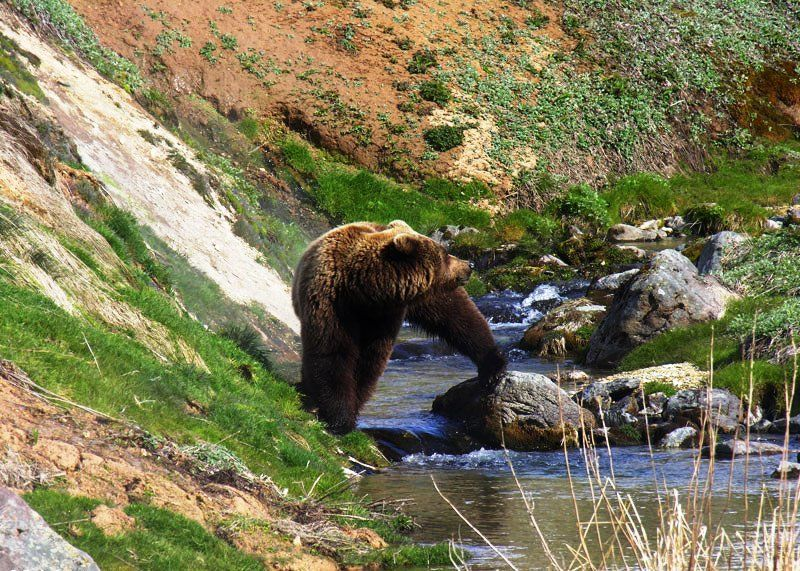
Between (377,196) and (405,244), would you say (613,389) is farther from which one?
(377,196)

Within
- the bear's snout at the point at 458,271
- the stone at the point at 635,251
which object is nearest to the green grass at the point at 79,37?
the stone at the point at 635,251

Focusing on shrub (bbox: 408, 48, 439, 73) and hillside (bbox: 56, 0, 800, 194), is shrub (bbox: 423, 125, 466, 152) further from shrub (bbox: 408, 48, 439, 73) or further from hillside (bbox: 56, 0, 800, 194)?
shrub (bbox: 408, 48, 439, 73)

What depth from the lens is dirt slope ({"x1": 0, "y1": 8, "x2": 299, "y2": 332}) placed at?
1538cm

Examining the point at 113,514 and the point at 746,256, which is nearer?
the point at 113,514

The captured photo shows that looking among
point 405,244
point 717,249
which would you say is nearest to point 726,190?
point 717,249

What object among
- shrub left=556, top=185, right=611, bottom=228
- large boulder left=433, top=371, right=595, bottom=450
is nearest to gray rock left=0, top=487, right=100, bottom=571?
large boulder left=433, top=371, right=595, bottom=450

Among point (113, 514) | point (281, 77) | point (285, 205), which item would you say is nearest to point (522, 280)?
point (285, 205)

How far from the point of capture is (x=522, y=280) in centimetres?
2341

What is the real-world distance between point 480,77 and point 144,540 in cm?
2972

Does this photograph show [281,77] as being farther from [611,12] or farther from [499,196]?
[611,12]

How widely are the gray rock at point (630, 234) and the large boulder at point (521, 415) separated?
644 inches

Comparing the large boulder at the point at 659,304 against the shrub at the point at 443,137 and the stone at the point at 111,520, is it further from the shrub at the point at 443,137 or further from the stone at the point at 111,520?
the shrub at the point at 443,137

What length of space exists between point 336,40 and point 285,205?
32.0 feet

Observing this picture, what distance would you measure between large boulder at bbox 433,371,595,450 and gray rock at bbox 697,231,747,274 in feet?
23.9
